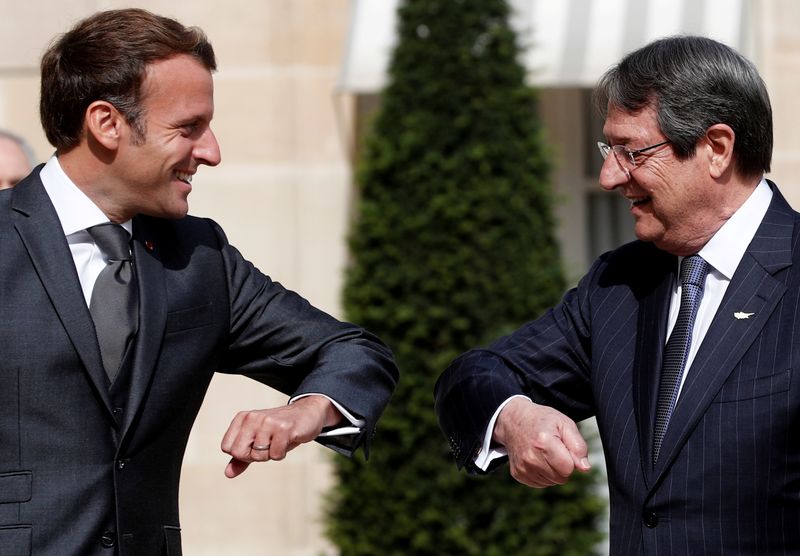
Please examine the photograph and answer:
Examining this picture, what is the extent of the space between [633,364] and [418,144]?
355 cm

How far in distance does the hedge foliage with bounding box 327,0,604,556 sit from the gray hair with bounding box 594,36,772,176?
3.41m

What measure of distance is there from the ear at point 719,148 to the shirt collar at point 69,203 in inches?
56.3

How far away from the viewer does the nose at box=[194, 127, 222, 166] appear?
3205 mm

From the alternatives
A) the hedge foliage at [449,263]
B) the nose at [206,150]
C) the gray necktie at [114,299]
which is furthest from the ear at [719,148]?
the hedge foliage at [449,263]

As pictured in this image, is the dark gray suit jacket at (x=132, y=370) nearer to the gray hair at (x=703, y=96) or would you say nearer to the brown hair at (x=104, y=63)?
the brown hair at (x=104, y=63)

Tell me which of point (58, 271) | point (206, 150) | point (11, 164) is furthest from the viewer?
point (11, 164)

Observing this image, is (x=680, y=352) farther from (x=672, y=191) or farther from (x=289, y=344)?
(x=289, y=344)

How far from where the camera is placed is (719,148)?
3133 millimetres

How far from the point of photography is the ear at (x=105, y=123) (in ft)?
10.1

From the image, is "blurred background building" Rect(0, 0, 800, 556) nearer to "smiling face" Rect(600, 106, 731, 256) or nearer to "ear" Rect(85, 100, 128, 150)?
"smiling face" Rect(600, 106, 731, 256)

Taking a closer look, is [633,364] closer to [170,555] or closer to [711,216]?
[711,216]

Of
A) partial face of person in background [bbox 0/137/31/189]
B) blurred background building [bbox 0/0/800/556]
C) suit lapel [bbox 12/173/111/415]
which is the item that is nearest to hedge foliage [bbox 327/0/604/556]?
blurred background building [bbox 0/0/800/556]

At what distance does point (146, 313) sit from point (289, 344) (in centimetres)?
41

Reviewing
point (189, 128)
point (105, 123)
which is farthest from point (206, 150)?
point (105, 123)
